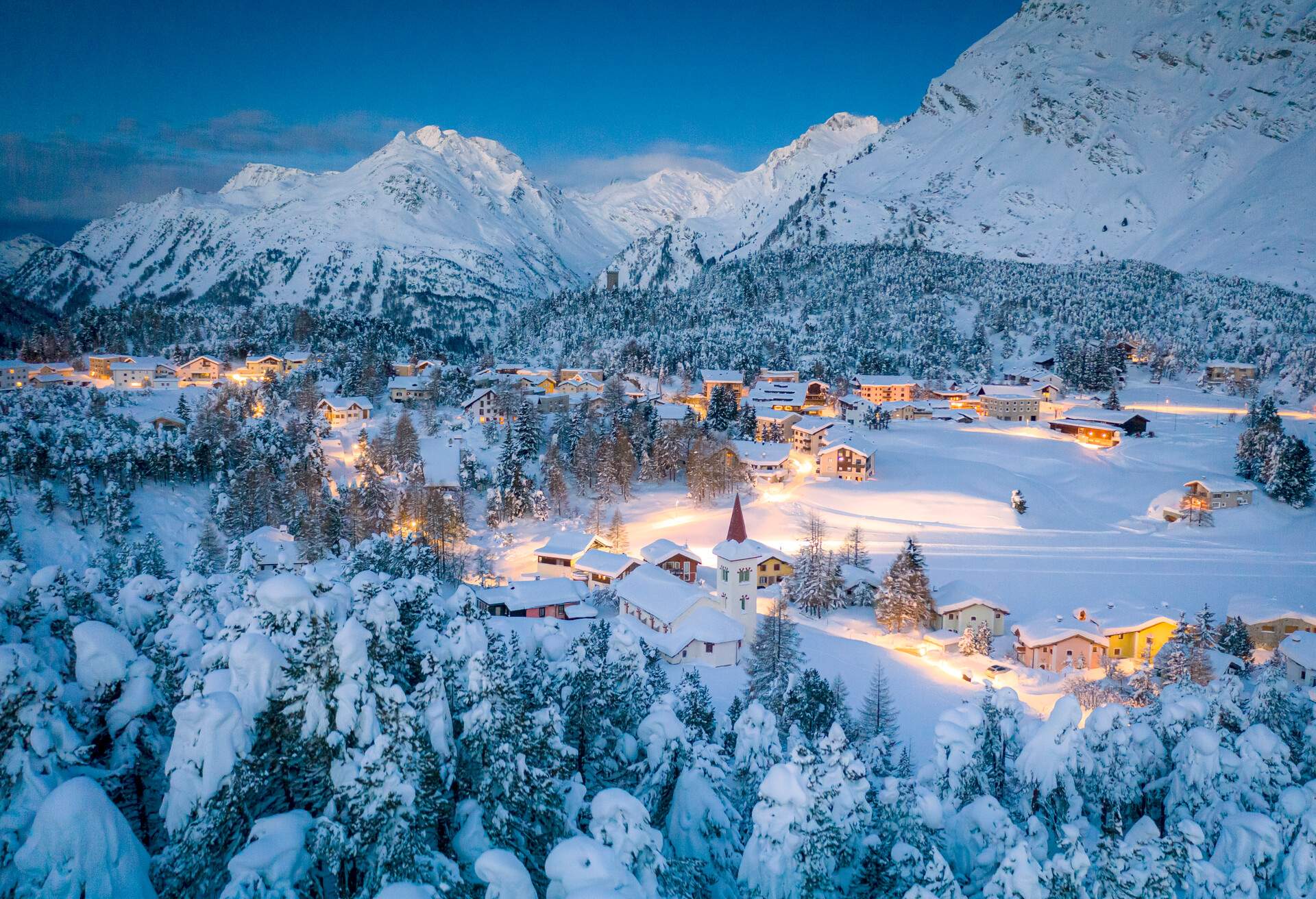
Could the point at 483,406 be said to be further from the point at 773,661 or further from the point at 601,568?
the point at 773,661

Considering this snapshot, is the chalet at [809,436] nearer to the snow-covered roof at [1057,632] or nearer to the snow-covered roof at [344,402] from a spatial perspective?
the snow-covered roof at [1057,632]

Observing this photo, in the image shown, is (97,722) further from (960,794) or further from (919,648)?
(919,648)

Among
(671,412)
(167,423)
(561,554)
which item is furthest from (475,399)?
(561,554)

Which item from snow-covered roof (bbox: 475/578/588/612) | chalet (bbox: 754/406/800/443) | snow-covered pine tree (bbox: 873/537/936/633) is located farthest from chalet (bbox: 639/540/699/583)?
chalet (bbox: 754/406/800/443)

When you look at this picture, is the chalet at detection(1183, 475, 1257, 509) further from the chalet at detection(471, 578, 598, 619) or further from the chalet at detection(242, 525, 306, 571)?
the chalet at detection(242, 525, 306, 571)

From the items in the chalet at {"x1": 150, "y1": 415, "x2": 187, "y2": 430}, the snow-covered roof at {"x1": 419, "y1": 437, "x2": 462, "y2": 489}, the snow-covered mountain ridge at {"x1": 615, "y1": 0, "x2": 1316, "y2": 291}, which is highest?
the snow-covered mountain ridge at {"x1": 615, "y1": 0, "x2": 1316, "y2": 291}
